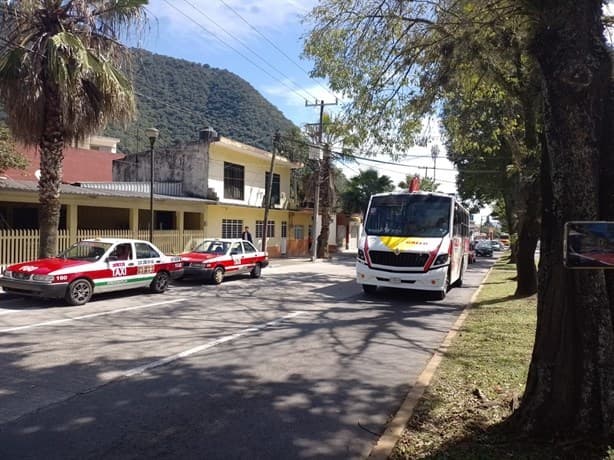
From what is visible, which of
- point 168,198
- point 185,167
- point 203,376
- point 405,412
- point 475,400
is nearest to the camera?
point 405,412

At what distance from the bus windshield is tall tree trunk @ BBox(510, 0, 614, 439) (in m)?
9.36

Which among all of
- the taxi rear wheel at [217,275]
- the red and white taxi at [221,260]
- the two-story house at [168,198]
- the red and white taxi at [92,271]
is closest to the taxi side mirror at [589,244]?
the red and white taxi at [92,271]

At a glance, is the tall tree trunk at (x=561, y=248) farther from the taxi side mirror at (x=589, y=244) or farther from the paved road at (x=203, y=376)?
the paved road at (x=203, y=376)

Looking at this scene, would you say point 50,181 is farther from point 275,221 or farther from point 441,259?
point 275,221

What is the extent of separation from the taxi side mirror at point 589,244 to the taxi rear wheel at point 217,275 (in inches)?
527

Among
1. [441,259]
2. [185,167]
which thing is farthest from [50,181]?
[185,167]

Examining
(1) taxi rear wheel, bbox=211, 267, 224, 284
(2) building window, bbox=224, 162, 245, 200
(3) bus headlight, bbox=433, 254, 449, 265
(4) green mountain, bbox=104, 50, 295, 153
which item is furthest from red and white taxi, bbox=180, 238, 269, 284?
(4) green mountain, bbox=104, 50, 295, 153

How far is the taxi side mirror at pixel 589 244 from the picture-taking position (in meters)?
3.28

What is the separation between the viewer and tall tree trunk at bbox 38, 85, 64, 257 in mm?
13094

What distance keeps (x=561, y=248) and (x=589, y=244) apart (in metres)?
0.65

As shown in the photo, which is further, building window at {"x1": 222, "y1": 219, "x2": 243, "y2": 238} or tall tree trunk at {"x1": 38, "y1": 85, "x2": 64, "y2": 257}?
building window at {"x1": 222, "y1": 219, "x2": 243, "y2": 238}

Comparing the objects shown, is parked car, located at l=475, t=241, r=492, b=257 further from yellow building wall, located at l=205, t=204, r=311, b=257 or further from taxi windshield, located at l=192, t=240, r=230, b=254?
taxi windshield, located at l=192, t=240, r=230, b=254

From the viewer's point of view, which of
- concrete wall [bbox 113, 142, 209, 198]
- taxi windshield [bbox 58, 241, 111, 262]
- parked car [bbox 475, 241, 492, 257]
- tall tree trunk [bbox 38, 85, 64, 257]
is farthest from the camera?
parked car [bbox 475, 241, 492, 257]

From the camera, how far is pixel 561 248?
156 inches
